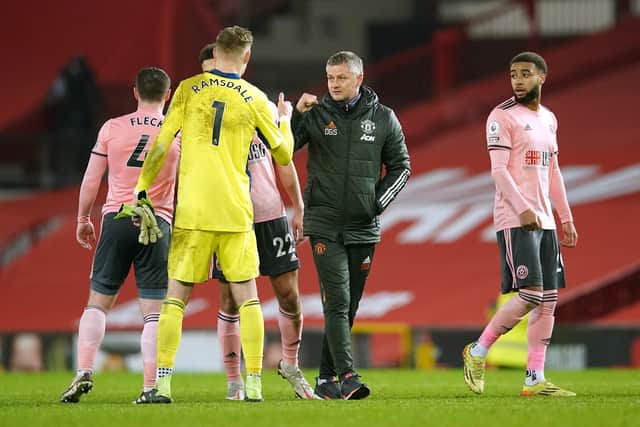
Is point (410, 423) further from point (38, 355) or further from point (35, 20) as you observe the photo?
point (35, 20)

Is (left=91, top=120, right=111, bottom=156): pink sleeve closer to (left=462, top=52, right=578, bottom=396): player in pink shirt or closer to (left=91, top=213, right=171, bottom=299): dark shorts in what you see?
(left=91, top=213, right=171, bottom=299): dark shorts

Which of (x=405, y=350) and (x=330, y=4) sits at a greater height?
(x=330, y=4)

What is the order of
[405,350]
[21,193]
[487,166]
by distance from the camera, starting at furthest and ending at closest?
1. [21,193]
2. [487,166]
3. [405,350]

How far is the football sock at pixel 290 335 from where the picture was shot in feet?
28.4

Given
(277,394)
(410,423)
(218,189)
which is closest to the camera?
(410,423)

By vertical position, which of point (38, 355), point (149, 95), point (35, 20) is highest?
point (35, 20)

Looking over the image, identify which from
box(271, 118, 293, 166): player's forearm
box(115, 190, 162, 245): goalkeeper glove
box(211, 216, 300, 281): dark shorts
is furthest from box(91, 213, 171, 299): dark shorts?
box(271, 118, 293, 166): player's forearm

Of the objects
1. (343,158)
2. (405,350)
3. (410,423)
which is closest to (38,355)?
(405,350)

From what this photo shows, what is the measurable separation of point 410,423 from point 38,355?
8.17 meters

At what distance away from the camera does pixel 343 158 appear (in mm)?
8445

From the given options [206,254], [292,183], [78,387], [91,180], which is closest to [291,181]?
[292,183]

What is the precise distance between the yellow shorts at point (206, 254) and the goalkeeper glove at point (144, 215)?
12cm

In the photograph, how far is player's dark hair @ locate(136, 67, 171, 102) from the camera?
8391 millimetres

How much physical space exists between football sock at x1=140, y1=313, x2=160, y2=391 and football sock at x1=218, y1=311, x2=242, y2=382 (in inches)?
21.0
